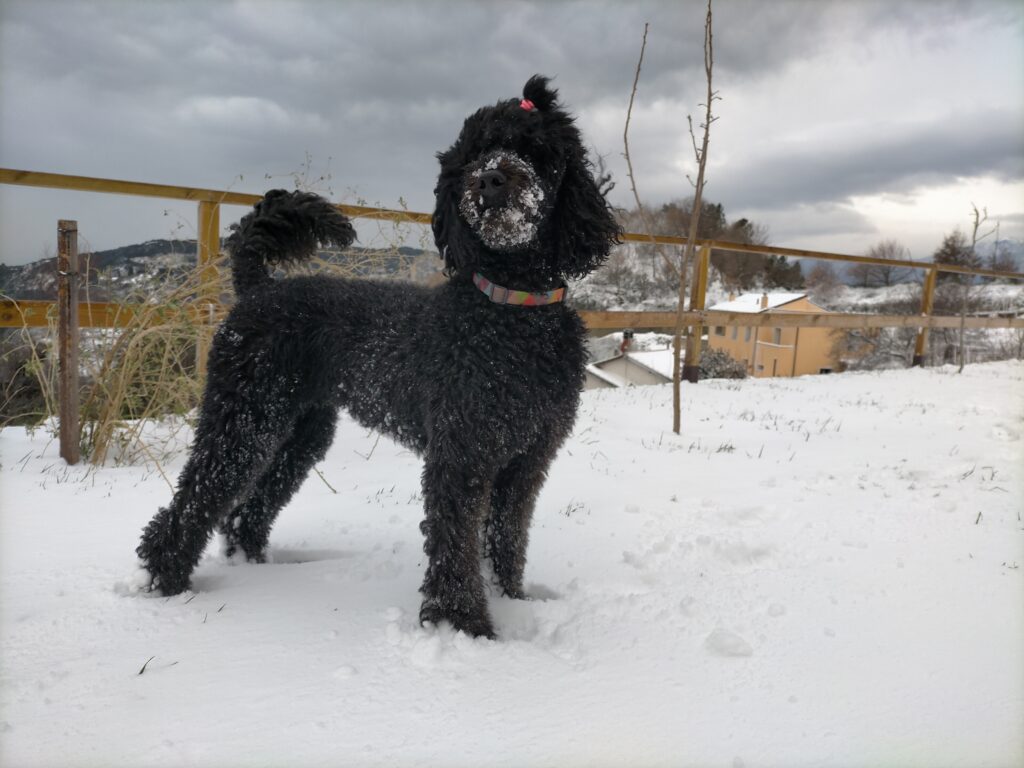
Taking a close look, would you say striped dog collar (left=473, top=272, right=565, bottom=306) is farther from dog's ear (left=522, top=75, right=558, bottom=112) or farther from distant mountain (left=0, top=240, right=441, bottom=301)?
distant mountain (left=0, top=240, right=441, bottom=301)

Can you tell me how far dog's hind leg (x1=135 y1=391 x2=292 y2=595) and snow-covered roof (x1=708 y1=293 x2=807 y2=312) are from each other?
8.13 meters

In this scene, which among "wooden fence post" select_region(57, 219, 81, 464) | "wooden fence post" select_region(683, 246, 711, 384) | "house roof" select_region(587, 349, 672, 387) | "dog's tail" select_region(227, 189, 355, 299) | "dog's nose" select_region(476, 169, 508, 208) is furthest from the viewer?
"house roof" select_region(587, 349, 672, 387)

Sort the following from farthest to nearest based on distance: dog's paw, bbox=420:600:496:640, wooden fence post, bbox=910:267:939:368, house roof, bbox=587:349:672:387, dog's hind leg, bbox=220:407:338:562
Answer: house roof, bbox=587:349:672:387, wooden fence post, bbox=910:267:939:368, dog's hind leg, bbox=220:407:338:562, dog's paw, bbox=420:600:496:640

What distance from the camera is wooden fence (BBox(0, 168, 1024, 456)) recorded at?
159 inches

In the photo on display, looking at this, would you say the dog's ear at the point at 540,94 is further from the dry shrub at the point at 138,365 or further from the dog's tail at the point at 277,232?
the dry shrub at the point at 138,365

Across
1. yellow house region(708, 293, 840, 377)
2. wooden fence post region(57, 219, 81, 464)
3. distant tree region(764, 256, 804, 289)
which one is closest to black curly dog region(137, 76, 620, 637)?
wooden fence post region(57, 219, 81, 464)

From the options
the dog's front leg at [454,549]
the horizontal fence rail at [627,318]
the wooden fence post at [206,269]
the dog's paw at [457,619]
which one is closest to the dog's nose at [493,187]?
the horizontal fence rail at [627,318]

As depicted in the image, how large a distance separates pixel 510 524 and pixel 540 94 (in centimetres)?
169

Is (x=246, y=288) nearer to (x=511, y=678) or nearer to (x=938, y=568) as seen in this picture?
(x=511, y=678)

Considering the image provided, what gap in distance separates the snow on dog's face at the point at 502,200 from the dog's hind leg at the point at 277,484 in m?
1.33

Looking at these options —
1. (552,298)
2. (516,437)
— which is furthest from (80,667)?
(552,298)

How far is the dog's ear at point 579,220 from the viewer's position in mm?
2195

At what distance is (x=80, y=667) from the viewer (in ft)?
5.81

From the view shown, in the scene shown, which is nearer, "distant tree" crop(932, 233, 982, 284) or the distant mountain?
the distant mountain
